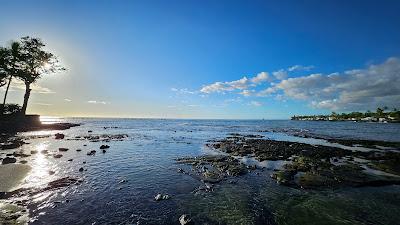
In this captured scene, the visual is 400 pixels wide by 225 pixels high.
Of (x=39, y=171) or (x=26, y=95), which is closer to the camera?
(x=39, y=171)

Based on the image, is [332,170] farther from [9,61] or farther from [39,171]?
[9,61]

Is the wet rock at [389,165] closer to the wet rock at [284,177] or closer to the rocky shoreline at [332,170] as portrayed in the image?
the rocky shoreline at [332,170]

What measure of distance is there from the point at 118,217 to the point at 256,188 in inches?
398

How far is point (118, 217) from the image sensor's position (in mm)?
12422

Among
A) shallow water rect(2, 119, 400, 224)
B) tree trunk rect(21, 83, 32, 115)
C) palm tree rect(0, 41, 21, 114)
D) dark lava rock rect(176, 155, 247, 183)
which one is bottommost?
shallow water rect(2, 119, 400, 224)

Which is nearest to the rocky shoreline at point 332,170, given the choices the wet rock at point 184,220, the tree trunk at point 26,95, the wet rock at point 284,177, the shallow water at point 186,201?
the wet rock at point 284,177

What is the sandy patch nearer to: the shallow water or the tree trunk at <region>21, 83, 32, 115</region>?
the shallow water

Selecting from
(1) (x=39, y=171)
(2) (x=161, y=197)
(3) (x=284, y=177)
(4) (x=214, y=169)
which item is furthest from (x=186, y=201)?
(1) (x=39, y=171)

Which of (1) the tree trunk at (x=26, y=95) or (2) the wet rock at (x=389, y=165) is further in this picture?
(1) the tree trunk at (x=26, y=95)

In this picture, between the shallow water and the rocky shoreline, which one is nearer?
the shallow water

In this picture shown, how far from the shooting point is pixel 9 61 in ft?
207

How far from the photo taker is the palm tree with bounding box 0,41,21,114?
204 feet

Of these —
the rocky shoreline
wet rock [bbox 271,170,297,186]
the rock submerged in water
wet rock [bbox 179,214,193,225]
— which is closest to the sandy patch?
the rock submerged in water

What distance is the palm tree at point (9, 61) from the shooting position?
62034 millimetres
